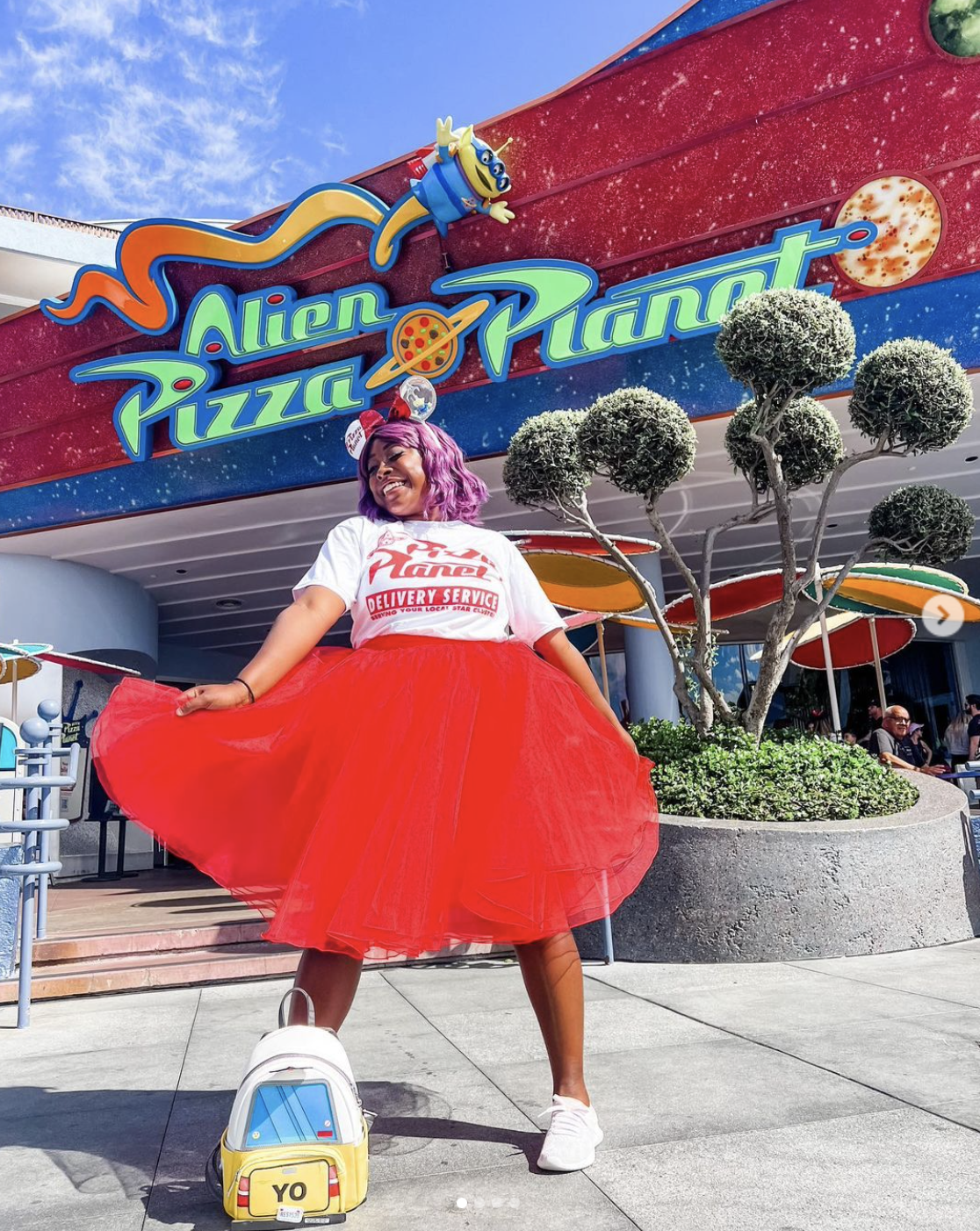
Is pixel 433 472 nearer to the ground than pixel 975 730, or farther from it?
farther from it

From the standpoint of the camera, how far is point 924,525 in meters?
6.78

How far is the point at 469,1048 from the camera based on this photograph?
3145mm

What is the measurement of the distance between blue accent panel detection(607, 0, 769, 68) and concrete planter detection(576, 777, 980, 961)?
349 inches

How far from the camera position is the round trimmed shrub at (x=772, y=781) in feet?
17.6

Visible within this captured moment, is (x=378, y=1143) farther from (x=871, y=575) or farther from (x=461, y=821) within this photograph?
(x=871, y=575)

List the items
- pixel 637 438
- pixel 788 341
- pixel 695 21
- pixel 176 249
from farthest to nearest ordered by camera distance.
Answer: pixel 176 249 → pixel 695 21 → pixel 637 438 → pixel 788 341

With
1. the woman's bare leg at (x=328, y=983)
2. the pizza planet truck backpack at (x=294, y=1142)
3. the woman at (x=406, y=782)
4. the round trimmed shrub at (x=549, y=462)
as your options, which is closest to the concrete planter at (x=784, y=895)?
the round trimmed shrub at (x=549, y=462)

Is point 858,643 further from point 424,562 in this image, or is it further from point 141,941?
point 424,562

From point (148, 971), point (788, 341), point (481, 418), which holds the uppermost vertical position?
point (481, 418)

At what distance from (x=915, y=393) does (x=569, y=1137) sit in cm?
546

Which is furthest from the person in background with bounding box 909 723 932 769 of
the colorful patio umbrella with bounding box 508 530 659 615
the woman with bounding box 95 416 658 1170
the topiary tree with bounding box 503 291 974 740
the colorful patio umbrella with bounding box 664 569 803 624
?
the woman with bounding box 95 416 658 1170

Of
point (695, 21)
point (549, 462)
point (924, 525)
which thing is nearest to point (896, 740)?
point (924, 525)

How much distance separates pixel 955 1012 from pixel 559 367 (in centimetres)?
792

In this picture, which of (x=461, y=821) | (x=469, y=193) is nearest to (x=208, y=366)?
(x=469, y=193)
